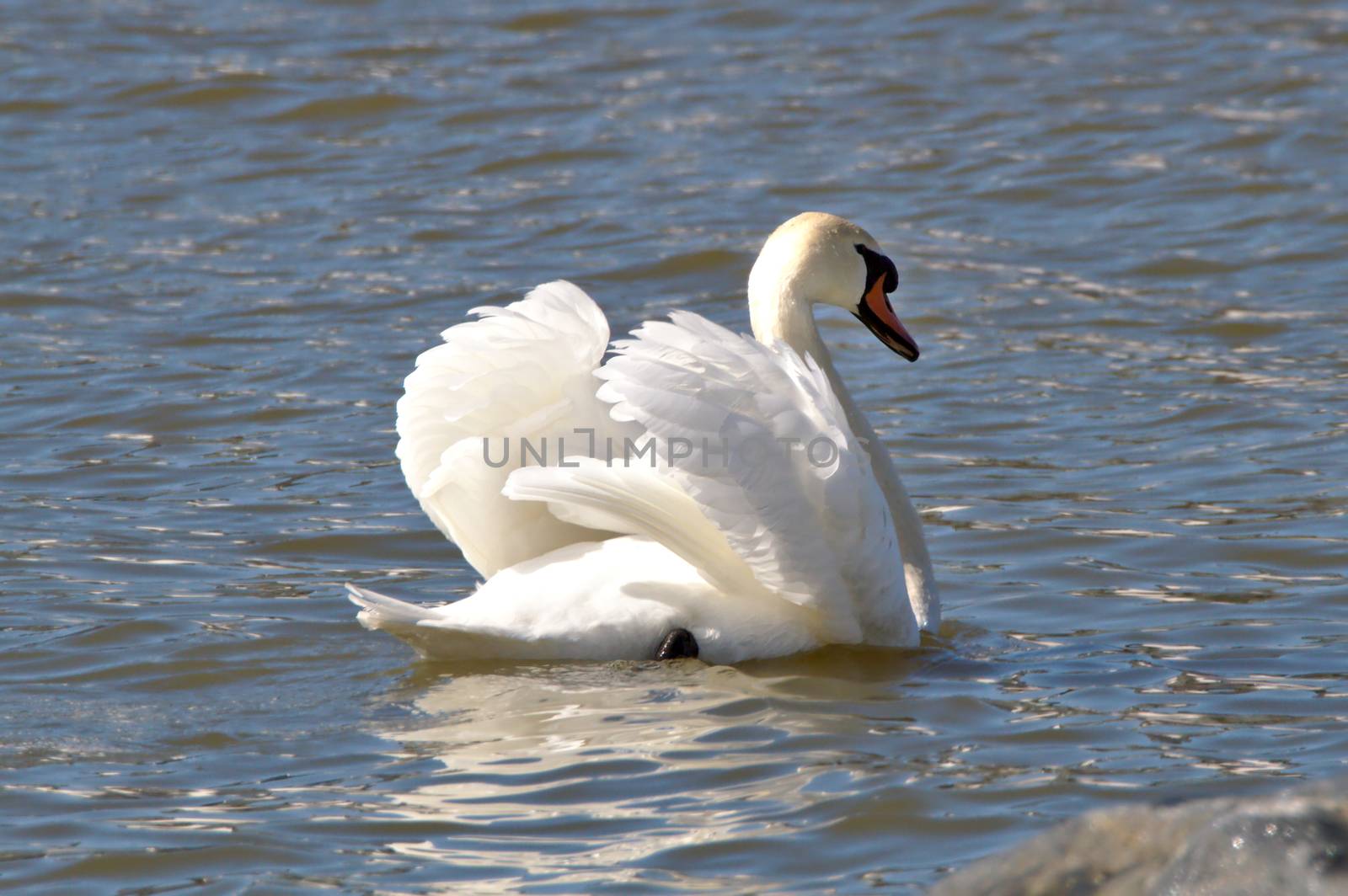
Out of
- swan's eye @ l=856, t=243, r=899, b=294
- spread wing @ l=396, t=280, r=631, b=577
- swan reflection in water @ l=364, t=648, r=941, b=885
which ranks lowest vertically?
swan reflection in water @ l=364, t=648, r=941, b=885

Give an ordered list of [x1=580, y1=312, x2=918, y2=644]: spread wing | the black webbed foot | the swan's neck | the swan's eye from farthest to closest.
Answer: the swan's eye < the swan's neck < the black webbed foot < [x1=580, y1=312, x2=918, y2=644]: spread wing

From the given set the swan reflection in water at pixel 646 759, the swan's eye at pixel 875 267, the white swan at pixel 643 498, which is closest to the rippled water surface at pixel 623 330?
the swan reflection in water at pixel 646 759

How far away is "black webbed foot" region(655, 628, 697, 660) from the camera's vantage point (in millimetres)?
5254

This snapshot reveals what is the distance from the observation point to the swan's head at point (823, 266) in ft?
19.2

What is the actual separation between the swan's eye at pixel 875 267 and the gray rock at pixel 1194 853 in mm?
3075

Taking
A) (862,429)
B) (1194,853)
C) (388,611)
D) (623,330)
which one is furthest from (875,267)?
(623,330)

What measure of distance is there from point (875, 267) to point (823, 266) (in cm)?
23

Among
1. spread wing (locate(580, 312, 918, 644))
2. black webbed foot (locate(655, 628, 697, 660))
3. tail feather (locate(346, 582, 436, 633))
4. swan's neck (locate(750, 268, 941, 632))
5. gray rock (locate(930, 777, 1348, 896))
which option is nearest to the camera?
gray rock (locate(930, 777, 1348, 896))

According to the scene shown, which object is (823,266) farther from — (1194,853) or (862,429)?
(1194,853)

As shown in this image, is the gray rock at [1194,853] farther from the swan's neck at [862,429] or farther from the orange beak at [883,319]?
the orange beak at [883,319]

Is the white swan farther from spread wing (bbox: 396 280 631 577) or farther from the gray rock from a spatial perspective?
the gray rock

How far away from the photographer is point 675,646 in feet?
17.3

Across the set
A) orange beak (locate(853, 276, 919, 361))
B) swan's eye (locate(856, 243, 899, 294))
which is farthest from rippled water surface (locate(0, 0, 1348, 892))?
swan's eye (locate(856, 243, 899, 294))

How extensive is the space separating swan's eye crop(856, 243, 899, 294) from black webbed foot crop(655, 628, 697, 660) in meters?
1.36
